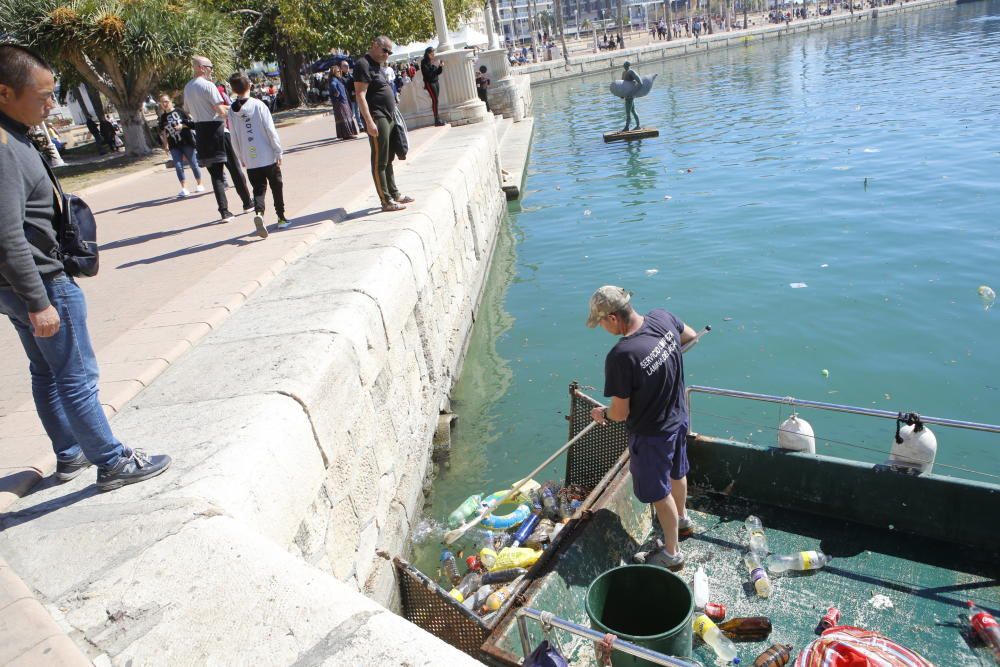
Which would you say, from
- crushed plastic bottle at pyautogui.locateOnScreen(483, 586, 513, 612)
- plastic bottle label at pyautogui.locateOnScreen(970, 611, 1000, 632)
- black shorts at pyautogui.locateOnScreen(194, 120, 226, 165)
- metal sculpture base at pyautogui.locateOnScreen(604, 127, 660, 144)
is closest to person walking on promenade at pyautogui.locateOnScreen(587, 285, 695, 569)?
crushed plastic bottle at pyautogui.locateOnScreen(483, 586, 513, 612)

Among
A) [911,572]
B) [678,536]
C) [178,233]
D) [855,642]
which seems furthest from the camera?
[178,233]

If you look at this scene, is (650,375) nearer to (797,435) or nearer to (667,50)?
(797,435)

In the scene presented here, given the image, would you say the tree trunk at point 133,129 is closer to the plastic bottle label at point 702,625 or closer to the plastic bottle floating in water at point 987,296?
the plastic bottle floating in water at point 987,296

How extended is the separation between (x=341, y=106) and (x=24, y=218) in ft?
50.3

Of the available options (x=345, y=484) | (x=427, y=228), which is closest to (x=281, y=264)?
(x=427, y=228)

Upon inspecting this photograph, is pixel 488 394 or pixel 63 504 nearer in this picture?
pixel 63 504

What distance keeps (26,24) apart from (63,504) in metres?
18.8

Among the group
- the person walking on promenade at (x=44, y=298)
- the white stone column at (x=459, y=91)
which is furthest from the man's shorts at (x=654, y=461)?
the white stone column at (x=459, y=91)

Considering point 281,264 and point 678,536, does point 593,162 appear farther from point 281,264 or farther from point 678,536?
point 678,536

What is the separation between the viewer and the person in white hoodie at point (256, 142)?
298 inches

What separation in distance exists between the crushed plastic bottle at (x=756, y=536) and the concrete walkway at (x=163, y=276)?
3.73 metres

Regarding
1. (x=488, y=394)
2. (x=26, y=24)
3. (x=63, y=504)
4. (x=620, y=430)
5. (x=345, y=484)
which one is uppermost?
(x=26, y=24)

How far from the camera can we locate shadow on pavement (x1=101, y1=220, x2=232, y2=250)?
8.88 m

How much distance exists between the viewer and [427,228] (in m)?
7.48
